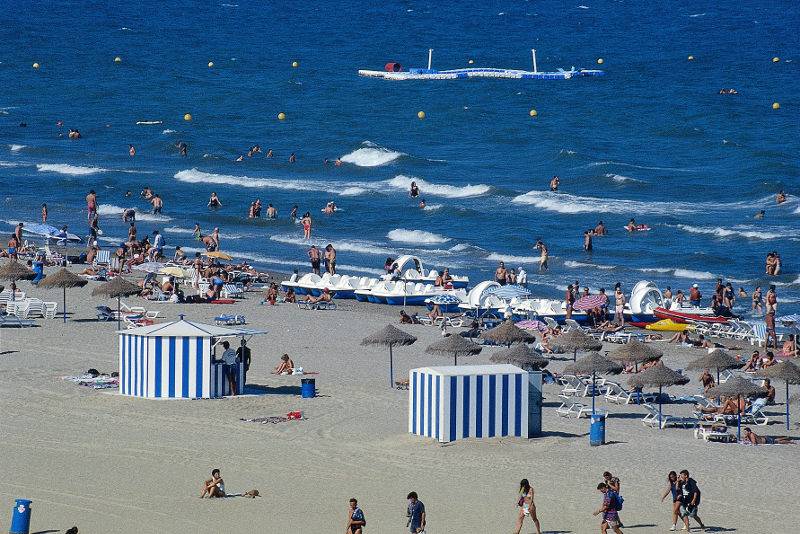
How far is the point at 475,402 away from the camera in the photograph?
1969 cm

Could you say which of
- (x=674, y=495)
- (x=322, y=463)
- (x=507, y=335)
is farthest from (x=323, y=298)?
(x=674, y=495)

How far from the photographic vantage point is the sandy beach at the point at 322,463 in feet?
53.3

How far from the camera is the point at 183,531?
613 inches

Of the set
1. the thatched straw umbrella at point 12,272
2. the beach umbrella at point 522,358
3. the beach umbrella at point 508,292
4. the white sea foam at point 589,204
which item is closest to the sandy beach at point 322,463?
the beach umbrella at point 522,358

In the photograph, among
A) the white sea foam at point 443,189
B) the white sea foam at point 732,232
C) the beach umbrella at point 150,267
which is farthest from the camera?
the white sea foam at point 443,189

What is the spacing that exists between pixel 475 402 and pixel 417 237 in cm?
2627

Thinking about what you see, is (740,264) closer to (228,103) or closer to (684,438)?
(684,438)

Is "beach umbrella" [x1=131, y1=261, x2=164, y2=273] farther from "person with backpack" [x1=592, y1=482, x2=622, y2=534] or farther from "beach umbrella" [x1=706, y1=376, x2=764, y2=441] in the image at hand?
"person with backpack" [x1=592, y1=482, x2=622, y2=534]

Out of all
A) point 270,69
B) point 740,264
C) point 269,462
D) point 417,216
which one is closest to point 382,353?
point 269,462

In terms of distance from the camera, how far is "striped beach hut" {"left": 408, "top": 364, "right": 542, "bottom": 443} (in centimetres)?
1958

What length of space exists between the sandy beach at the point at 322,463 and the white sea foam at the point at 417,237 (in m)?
20.5

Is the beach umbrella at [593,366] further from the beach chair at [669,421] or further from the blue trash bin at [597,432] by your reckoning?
the blue trash bin at [597,432]

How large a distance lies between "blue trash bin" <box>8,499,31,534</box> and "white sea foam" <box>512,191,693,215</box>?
36.2 metres

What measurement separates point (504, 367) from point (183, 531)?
6.03 m
